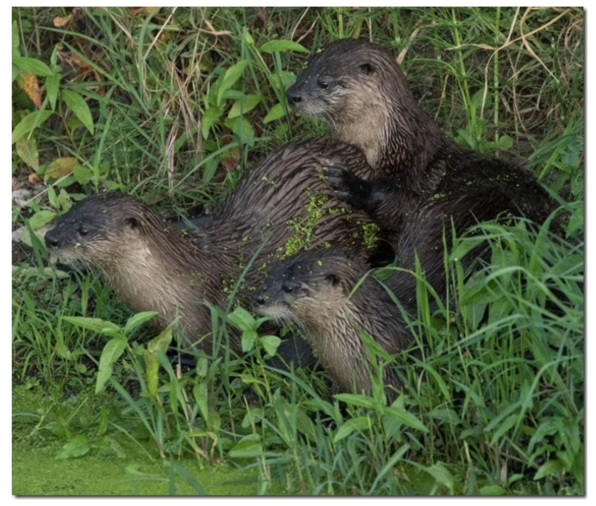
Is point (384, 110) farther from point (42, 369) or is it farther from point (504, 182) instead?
point (42, 369)

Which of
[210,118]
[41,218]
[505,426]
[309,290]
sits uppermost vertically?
[210,118]

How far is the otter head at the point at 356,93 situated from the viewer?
408 centimetres

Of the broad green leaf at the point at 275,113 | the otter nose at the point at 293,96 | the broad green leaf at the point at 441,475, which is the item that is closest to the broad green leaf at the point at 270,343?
the broad green leaf at the point at 441,475

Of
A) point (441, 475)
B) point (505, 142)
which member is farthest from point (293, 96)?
point (441, 475)

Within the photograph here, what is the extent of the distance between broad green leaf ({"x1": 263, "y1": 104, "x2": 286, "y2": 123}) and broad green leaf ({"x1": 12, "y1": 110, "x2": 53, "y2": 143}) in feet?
2.09

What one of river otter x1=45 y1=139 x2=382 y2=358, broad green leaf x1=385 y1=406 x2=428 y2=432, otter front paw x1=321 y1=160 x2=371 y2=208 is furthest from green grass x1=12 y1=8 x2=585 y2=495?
otter front paw x1=321 y1=160 x2=371 y2=208

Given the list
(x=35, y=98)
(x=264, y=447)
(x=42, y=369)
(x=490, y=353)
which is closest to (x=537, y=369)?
(x=490, y=353)

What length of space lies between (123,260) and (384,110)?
0.84m

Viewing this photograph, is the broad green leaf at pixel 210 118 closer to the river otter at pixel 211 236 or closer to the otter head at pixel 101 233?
the river otter at pixel 211 236

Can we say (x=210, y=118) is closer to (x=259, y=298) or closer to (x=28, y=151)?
(x=28, y=151)

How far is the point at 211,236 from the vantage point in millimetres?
4066

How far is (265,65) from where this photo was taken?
431 cm

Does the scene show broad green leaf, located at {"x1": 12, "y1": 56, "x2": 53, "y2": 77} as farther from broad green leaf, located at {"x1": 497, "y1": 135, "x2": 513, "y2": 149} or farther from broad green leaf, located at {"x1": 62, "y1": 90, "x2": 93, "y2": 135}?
broad green leaf, located at {"x1": 497, "y1": 135, "x2": 513, "y2": 149}

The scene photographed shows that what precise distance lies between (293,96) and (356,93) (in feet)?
0.56
